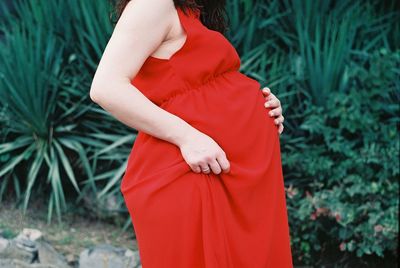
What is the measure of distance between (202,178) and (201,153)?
9cm

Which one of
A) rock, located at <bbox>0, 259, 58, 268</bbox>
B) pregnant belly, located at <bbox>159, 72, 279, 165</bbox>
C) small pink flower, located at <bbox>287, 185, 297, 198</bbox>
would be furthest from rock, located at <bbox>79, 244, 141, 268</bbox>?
pregnant belly, located at <bbox>159, 72, 279, 165</bbox>

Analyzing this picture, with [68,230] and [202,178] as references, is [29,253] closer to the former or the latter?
[68,230]

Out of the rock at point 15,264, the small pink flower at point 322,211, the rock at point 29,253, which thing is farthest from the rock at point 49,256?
the small pink flower at point 322,211

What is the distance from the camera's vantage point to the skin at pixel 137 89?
2021mm

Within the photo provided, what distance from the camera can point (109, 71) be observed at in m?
2.02

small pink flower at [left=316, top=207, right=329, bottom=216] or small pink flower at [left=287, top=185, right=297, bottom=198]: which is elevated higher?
small pink flower at [left=287, top=185, right=297, bottom=198]

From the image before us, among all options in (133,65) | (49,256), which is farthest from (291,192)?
(133,65)

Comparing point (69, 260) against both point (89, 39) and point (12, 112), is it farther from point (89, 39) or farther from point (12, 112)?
point (89, 39)

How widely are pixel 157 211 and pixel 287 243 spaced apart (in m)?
0.49

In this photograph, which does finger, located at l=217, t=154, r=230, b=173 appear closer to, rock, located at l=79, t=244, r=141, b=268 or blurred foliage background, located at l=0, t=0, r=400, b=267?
rock, located at l=79, t=244, r=141, b=268

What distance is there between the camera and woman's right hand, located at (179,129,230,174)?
6.79 ft

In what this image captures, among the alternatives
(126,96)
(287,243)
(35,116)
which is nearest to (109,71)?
(126,96)

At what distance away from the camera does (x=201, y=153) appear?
81.4 inches

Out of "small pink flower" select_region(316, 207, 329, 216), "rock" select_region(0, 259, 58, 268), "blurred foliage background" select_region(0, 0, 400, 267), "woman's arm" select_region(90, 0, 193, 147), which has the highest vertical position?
"woman's arm" select_region(90, 0, 193, 147)
